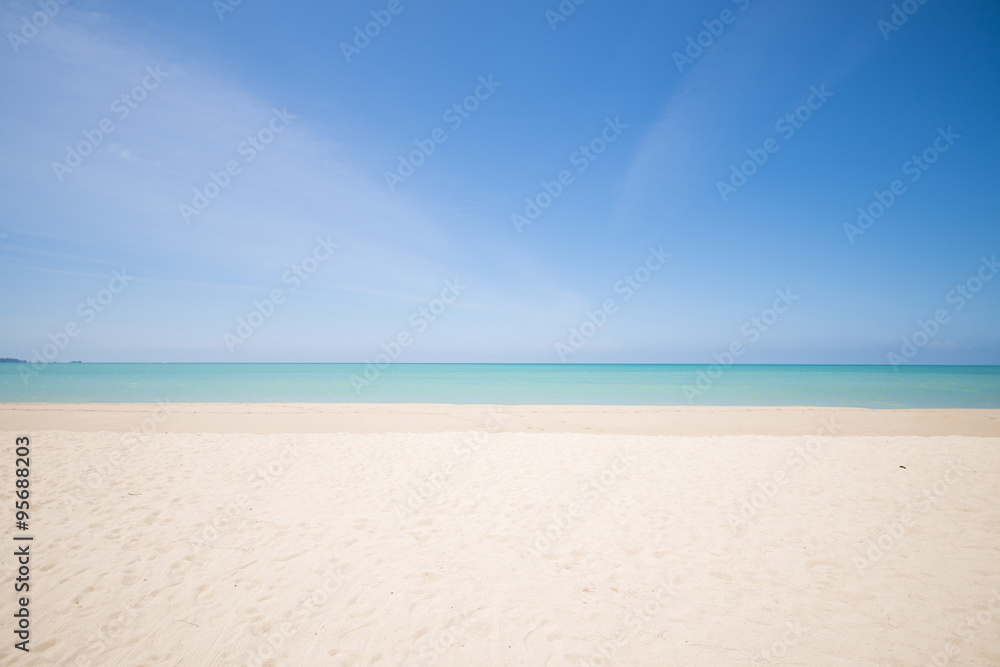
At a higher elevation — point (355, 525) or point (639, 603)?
point (355, 525)

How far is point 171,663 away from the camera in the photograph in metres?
3.53

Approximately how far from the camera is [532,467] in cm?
928

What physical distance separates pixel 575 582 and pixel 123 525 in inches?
265

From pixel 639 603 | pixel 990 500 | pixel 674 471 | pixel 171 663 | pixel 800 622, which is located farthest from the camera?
pixel 674 471

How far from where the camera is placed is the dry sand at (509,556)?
3799 mm

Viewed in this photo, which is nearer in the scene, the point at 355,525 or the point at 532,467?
the point at 355,525

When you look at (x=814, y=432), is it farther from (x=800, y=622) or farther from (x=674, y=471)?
(x=800, y=622)

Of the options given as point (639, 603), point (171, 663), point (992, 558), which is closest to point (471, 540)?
point (639, 603)

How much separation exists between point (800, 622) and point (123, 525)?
9.02 metres

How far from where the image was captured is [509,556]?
5359 millimetres

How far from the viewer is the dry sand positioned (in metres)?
3.80

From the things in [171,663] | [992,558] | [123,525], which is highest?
[123,525]

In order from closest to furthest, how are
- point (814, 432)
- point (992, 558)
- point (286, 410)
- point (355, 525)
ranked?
point (992, 558) < point (355, 525) < point (814, 432) < point (286, 410)

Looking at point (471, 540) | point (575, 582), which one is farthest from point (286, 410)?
point (575, 582)
